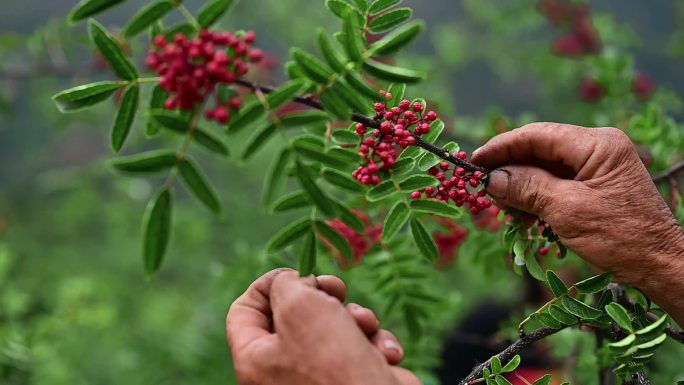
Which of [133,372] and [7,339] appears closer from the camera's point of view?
[7,339]

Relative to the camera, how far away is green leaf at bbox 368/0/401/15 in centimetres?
115

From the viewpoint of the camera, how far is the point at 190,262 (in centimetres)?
460

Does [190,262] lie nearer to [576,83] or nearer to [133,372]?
[133,372]

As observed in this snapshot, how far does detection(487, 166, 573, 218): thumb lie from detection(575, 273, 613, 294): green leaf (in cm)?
13

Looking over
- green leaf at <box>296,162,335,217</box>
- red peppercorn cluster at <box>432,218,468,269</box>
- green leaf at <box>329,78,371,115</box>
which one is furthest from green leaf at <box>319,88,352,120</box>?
red peppercorn cluster at <box>432,218,468,269</box>

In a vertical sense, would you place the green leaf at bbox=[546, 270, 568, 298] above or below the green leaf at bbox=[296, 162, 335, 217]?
below

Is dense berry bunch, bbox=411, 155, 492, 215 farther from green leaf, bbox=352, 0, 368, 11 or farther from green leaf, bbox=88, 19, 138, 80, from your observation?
green leaf, bbox=88, 19, 138, 80

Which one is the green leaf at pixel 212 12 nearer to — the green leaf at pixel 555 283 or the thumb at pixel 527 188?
the thumb at pixel 527 188

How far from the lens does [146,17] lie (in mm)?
1002

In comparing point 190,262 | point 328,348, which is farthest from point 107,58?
point 190,262

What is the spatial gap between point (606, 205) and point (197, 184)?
66cm

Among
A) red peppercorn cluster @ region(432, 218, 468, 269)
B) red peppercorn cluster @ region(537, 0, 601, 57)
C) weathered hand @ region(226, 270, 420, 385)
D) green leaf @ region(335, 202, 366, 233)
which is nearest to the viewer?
weathered hand @ region(226, 270, 420, 385)

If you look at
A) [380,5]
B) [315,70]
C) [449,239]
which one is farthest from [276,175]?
[449,239]

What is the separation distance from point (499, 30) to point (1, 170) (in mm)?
5827
